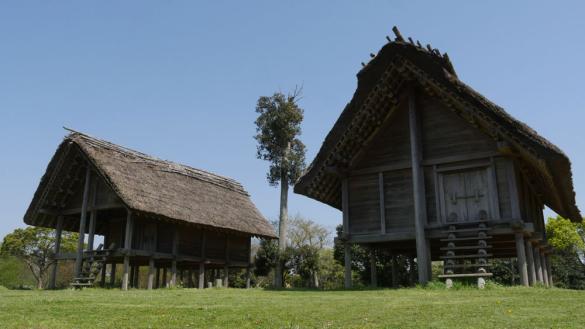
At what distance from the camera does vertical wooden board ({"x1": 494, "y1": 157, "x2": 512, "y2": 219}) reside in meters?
14.3

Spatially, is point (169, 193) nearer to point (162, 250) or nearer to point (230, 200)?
point (162, 250)

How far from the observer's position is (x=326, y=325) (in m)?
6.63

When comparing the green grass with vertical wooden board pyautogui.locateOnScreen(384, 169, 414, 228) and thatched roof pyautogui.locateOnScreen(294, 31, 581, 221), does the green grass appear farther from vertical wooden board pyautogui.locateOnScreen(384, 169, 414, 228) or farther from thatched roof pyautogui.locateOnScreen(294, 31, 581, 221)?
vertical wooden board pyautogui.locateOnScreen(384, 169, 414, 228)

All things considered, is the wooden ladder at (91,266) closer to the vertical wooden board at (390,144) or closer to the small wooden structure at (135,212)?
the small wooden structure at (135,212)

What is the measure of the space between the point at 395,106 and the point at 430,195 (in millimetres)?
3032

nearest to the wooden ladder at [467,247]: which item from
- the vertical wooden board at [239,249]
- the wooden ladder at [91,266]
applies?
the wooden ladder at [91,266]

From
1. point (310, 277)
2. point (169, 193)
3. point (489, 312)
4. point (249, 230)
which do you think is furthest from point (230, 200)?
point (489, 312)

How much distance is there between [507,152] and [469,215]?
2100mm

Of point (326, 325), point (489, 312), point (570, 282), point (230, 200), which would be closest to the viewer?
point (326, 325)

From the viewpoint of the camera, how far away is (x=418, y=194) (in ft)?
49.6

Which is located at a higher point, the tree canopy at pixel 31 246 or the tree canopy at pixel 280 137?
the tree canopy at pixel 280 137

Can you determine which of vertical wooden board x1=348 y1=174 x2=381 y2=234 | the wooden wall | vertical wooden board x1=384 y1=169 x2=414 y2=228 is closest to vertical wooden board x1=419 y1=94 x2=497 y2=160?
the wooden wall

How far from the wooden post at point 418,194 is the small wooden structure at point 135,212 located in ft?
38.8

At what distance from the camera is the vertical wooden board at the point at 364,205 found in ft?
53.3
